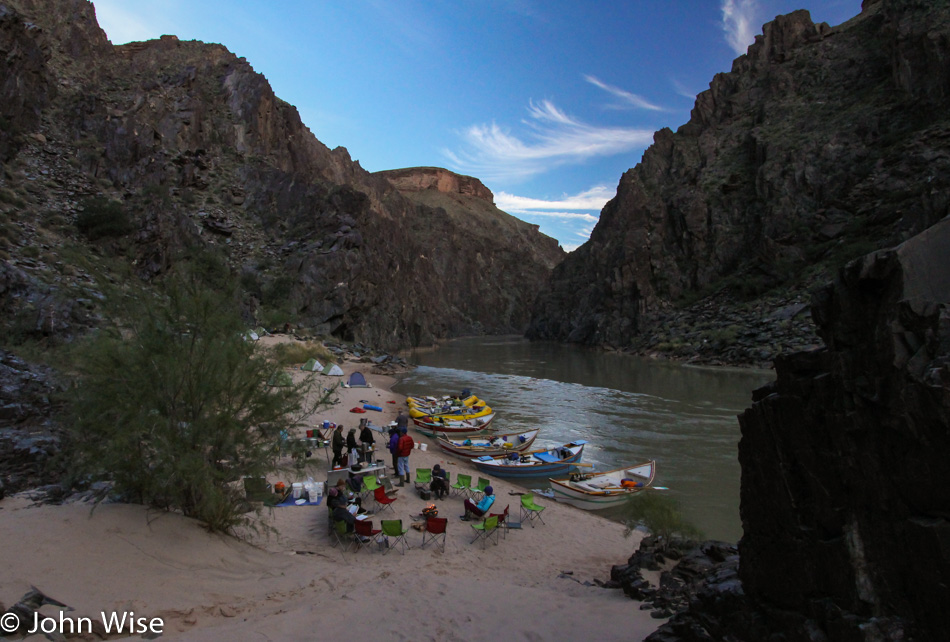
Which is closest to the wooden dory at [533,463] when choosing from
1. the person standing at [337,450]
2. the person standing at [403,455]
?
the person standing at [403,455]

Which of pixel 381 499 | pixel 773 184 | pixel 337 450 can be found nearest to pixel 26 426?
pixel 337 450

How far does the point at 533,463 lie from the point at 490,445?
107 inches

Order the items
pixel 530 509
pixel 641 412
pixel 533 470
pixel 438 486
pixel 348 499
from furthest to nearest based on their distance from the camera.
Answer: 1. pixel 641 412
2. pixel 533 470
3. pixel 438 486
4. pixel 530 509
5. pixel 348 499

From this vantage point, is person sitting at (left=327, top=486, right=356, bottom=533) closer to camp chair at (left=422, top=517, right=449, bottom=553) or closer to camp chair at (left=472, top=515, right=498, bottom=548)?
camp chair at (left=422, top=517, right=449, bottom=553)

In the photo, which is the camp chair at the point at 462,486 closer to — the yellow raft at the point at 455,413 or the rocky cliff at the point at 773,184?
the yellow raft at the point at 455,413

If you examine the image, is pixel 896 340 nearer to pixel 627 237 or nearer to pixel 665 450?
pixel 665 450

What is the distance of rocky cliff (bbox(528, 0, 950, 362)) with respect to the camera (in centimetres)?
5031

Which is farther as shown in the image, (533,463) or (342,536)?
(533,463)

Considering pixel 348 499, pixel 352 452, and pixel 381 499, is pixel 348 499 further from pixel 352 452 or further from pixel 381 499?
pixel 352 452

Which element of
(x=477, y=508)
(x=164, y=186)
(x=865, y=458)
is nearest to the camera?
(x=865, y=458)

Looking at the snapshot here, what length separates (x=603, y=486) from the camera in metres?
14.2

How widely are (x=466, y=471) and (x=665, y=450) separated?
796 centimetres

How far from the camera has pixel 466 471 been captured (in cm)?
1661

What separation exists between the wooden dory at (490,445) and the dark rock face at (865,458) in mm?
13466
